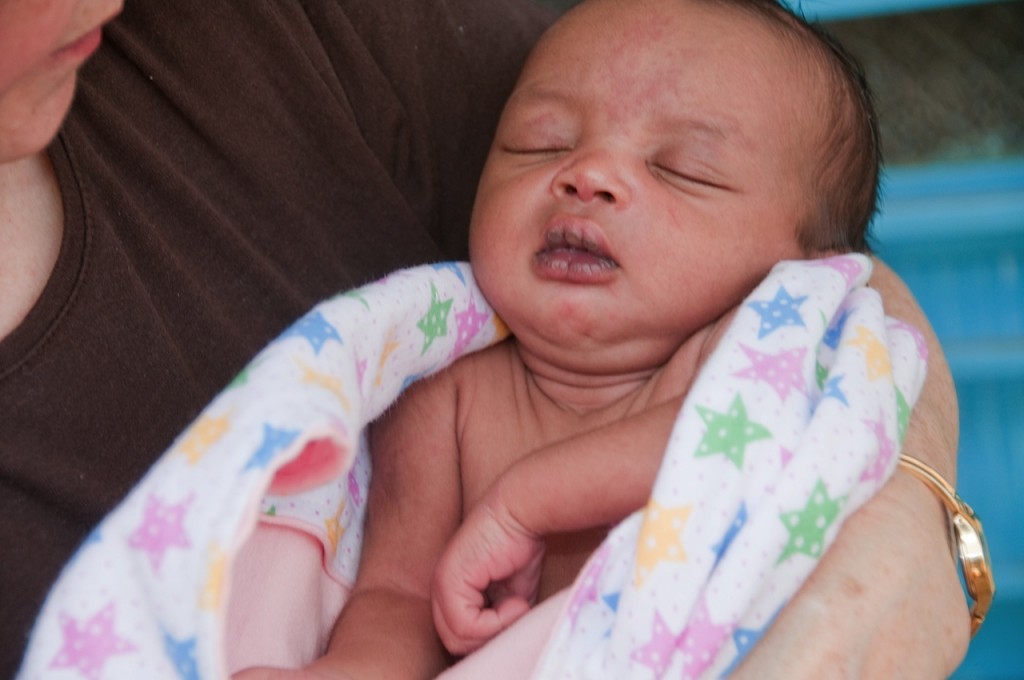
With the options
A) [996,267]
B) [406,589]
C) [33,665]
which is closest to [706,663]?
[406,589]

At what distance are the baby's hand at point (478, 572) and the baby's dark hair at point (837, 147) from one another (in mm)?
429

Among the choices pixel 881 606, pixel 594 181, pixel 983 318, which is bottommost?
pixel 983 318

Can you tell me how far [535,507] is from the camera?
3.27 ft

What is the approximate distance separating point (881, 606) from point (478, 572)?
0.33m

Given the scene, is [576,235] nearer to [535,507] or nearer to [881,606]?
[535,507]

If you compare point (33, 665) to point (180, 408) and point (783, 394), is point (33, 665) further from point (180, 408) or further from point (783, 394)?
point (783, 394)

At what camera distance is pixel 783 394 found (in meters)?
0.92

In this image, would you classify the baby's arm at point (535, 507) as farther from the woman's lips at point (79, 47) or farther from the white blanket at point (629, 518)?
the woman's lips at point (79, 47)

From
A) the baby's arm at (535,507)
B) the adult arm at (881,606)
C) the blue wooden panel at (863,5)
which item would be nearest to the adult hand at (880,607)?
the adult arm at (881,606)

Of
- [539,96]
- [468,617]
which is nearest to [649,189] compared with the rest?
[539,96]

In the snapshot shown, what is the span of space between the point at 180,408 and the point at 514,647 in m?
0.35

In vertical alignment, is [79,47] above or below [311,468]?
above

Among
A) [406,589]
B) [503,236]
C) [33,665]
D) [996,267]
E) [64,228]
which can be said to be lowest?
[996,267]

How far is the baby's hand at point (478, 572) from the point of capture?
3.28ft
